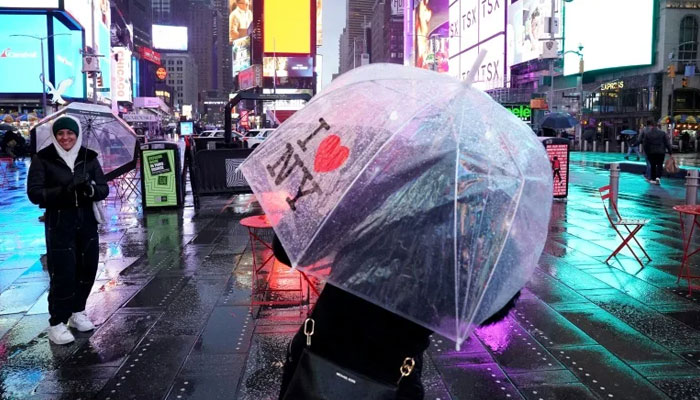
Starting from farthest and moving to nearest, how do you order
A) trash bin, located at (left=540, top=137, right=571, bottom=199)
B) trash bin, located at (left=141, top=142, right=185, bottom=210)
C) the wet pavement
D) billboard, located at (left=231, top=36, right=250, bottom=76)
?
billboard, located at (left=231, top=36, right=250, bottom=76)
trash bin, located at (left=540, top=137, right=571, bottom=199)
trash bin, located at (left=141, top=142, right=185, bottom=210)
the wet pavement

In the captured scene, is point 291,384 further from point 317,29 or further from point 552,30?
point 317,29

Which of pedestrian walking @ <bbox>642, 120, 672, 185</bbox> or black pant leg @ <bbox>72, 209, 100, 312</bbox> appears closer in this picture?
black pant leg @ <bbox>72, 209, 100, 312</bbox>

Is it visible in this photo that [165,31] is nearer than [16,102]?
No

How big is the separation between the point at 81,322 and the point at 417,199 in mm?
4227

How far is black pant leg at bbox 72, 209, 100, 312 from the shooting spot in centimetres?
512

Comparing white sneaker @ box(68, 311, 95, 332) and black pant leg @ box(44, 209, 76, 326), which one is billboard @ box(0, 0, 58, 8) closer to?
white sneaker @ box(68, 311, 95, 332)

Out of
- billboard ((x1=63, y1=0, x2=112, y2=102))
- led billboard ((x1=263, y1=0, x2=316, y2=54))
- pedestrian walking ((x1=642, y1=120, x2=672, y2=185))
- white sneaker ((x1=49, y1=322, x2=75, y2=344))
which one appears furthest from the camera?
led billboard ((x1=263, y1=0, x2=316, y2=54))

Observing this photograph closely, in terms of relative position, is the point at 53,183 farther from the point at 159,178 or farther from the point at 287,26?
the point at 287,26

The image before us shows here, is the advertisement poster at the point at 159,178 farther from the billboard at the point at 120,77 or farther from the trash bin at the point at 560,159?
the billboard at the point at 120,77

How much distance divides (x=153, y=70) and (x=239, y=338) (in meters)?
162

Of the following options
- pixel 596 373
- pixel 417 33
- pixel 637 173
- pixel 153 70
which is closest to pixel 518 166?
pixel 596 373

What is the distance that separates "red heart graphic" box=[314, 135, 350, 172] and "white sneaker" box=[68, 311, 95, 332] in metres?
3.86

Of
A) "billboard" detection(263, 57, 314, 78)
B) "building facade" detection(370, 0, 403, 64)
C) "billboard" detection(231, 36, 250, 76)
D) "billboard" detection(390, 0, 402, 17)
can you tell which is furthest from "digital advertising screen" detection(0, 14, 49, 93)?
"building facade" detection(370, 0, 403, 64)

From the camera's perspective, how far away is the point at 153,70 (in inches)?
6127
